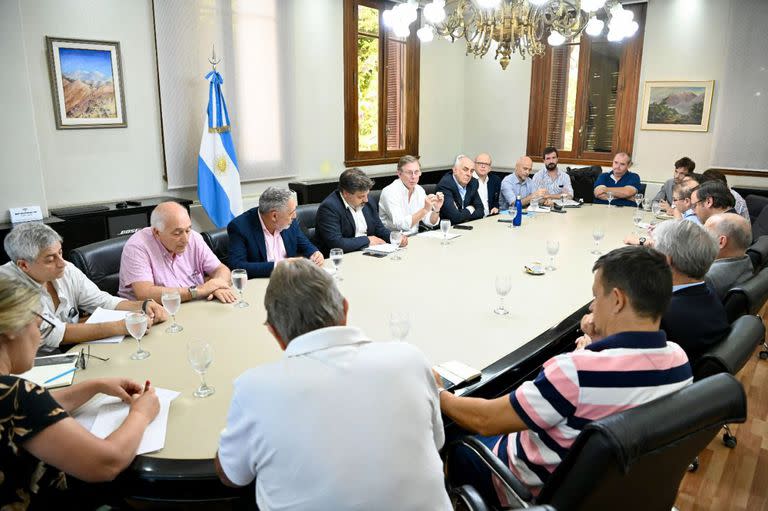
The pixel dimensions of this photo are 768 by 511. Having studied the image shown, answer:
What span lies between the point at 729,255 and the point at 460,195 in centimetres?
277

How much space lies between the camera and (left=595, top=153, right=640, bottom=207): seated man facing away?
19.0ft

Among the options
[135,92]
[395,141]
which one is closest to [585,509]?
[135,92]

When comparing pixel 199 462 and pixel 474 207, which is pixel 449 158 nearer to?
pixel 474 207

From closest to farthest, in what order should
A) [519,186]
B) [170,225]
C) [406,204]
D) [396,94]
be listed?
[170,225]
[406,204]
[519,186]
[396,94]

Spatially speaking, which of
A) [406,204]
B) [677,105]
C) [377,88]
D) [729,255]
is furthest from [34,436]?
[677,105]

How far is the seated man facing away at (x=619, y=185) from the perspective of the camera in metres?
5.80

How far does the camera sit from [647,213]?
5.14 meters

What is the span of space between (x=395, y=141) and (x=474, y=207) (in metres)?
2.37

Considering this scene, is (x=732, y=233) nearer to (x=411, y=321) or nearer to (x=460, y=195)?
(x=411, y=321)

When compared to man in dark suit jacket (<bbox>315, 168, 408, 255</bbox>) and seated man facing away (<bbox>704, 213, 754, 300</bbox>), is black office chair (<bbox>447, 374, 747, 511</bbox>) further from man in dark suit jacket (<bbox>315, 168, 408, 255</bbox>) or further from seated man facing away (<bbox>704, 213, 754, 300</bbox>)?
man in dark suit jacket (<bbox>315, 168, 408, 255</bbox>)

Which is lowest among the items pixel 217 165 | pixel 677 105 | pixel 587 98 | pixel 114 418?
pixel 114 418

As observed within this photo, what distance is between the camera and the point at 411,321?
229 centimetres

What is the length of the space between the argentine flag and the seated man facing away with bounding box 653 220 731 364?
4098 millimetres

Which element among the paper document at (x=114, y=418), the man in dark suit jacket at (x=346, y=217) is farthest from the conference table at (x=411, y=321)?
the man in dark suit jacket at (x=346, y=217)
